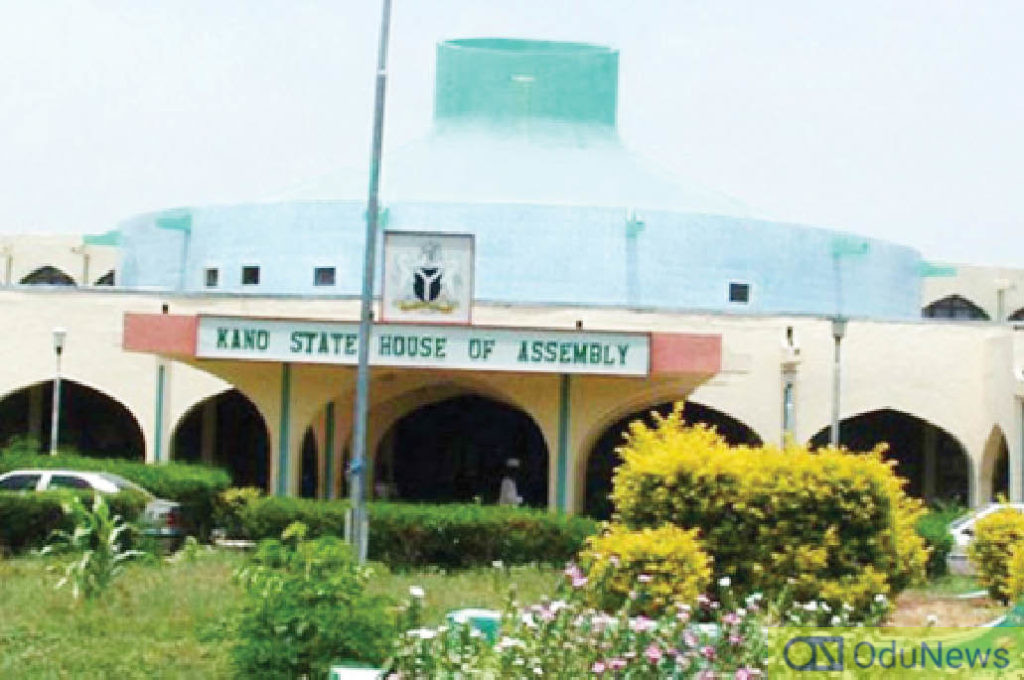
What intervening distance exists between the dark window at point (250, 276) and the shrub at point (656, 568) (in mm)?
23204

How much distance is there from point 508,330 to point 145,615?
40.2ft

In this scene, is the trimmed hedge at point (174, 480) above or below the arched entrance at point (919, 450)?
below

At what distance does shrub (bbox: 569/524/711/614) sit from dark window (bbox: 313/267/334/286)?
22.3 metres

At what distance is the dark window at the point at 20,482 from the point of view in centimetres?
2583

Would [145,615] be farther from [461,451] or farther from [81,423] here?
[81,423]

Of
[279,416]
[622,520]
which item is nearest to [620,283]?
[279,416]

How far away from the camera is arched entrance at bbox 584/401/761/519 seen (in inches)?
1355

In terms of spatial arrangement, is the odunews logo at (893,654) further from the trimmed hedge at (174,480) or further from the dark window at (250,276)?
the dark window at (250,276)

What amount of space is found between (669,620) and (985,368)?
2475 cm

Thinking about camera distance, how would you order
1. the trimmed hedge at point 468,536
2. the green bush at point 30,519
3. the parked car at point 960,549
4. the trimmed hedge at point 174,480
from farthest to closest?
1. the trimmed hedge at point 174,480
2. the parked car at point 960,549
3. the green bush at point 30,519
4. the trimmed hedge at point 468,536

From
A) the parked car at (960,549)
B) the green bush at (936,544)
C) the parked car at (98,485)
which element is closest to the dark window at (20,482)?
the parked car at (98,485)

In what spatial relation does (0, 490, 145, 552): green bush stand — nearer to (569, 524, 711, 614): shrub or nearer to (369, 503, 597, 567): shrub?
(369, 503, 597, 567): shrub

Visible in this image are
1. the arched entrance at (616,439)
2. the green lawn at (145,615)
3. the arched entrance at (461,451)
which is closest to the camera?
the green lawn at (145,615)

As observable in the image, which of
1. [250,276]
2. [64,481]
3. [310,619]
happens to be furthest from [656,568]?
[250,276]
